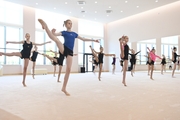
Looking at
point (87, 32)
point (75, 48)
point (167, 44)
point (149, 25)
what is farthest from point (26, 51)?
point (167, 44)

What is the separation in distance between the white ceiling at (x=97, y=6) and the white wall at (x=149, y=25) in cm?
71

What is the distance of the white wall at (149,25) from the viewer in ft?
46.5

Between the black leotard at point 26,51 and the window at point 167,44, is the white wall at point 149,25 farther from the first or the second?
the black leotard at point 26,51

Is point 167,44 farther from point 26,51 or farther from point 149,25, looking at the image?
point 26,51

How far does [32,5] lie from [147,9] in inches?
423

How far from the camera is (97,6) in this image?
14820 mm

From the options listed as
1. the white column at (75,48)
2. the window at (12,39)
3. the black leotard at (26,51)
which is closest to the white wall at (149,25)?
the white column at (75,48)

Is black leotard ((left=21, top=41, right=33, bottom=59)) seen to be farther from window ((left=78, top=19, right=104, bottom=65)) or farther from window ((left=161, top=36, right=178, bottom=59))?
window ((left=161, top=36, right=178, bottom=59))

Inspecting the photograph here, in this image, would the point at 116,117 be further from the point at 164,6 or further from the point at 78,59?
the point at 78,59

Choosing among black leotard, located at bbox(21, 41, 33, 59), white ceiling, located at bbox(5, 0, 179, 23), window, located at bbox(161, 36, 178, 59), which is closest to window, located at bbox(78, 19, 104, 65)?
white ceiling, located at bbox(5, 0, 179, 23)

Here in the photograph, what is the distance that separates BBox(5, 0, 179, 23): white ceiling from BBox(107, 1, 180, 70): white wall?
2.33 ft

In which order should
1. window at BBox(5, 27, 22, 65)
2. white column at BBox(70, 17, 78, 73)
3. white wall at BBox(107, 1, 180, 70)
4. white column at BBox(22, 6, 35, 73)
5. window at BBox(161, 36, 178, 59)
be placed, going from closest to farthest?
1. white wall at BBox(107, 1, 180, 70)
2. window at BBox(5, 27, 22, 65)
3. white column at BBox(22, 6, 35, 73)
4. white column at BBox(70, 17, 78, 73)
5. window at BBox(161, 36, 178, 59)

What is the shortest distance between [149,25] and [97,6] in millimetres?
5554

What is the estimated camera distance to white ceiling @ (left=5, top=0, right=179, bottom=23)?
1378 centimetres
